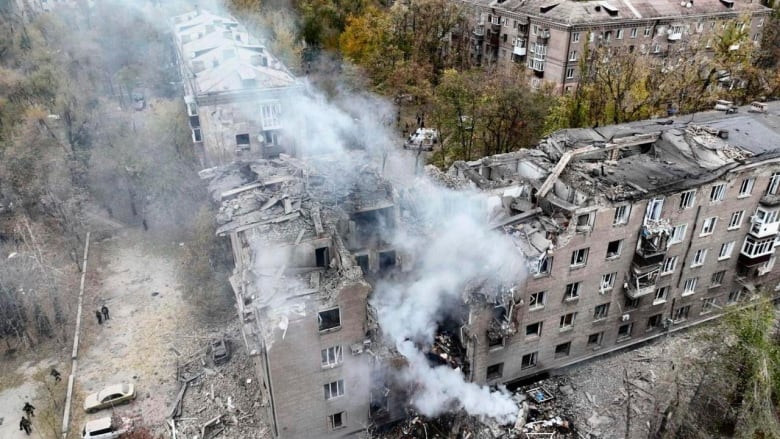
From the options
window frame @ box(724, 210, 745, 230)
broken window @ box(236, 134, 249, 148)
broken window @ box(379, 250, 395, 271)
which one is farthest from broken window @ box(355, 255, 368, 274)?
window frame @ box(724, 210, 745, 230)

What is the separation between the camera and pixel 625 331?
26.7m

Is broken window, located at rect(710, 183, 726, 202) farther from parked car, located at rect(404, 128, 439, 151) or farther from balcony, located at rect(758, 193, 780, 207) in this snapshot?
parked car, located at rect(404, 128, 439, 151)

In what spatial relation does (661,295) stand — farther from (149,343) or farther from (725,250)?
(149,343)

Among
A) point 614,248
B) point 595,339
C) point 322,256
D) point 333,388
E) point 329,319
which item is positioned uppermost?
point 322,256

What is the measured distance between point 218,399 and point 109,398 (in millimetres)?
4991

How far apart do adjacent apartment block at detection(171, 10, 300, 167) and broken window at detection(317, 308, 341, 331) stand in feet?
65.3

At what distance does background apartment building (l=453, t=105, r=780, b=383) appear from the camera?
22562mm

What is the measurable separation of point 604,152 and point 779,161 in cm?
749

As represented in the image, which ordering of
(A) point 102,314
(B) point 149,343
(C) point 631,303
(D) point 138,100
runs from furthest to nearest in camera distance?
(D) point 138,100 → (A) point 102,314 → (B) point 149,343 → (C) point 631,303

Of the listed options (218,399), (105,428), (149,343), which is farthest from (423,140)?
(105,428)

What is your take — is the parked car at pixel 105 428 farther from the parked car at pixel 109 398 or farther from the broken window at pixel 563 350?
the broken window at pixel 563 350

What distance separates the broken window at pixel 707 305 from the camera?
27625 millimetres

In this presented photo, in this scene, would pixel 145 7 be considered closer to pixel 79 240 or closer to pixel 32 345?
pixel 79 240

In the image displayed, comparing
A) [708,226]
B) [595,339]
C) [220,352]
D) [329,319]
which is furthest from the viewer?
[220,352]
